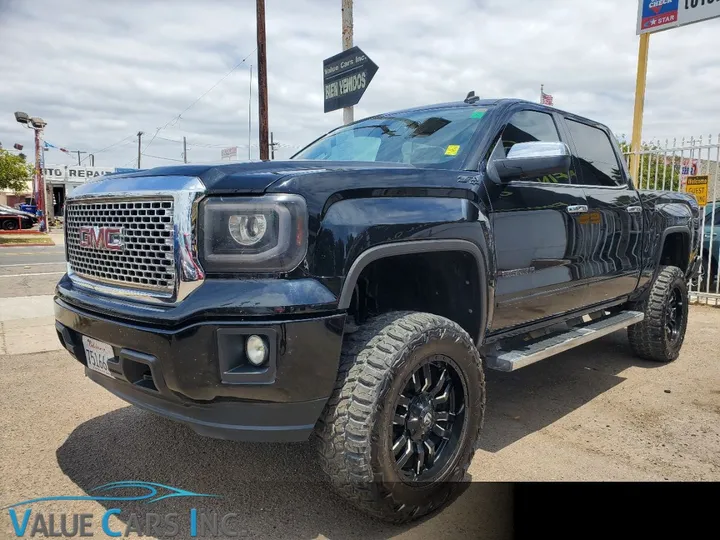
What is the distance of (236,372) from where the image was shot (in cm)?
217

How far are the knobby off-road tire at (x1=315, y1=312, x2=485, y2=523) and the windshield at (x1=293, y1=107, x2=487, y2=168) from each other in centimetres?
111

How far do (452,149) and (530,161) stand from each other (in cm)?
47

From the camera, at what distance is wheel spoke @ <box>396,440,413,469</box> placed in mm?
2504

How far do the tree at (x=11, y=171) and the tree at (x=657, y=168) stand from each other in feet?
81.5

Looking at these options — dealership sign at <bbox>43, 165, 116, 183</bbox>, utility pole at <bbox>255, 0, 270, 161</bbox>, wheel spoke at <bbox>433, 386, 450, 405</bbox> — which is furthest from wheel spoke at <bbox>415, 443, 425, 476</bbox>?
dealership sign at <bbox>43, 165, 116, 183</bbox>

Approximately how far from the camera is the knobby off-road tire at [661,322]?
16.9 feet

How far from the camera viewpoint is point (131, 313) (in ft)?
7.82

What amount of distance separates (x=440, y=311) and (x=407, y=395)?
64 centimetres

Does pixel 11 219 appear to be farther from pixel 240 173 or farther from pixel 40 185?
pixel 240 173

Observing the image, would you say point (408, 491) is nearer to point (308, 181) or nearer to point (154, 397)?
point (154, 397)

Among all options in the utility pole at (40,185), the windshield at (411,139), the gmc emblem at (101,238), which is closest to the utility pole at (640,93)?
the windshield at (411,139)

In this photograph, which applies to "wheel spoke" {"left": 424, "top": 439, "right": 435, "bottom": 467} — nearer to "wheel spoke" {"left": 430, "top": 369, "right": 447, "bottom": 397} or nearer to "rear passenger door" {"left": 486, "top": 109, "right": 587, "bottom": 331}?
"wheel spoke" {"left": 430, "top": 369, "right": 447, "bottom": 397}

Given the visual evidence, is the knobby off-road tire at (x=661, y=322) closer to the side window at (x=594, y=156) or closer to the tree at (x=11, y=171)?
the side window at (x=594, y=156)

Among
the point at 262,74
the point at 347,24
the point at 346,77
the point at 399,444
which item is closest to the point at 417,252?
the point at 399,444
